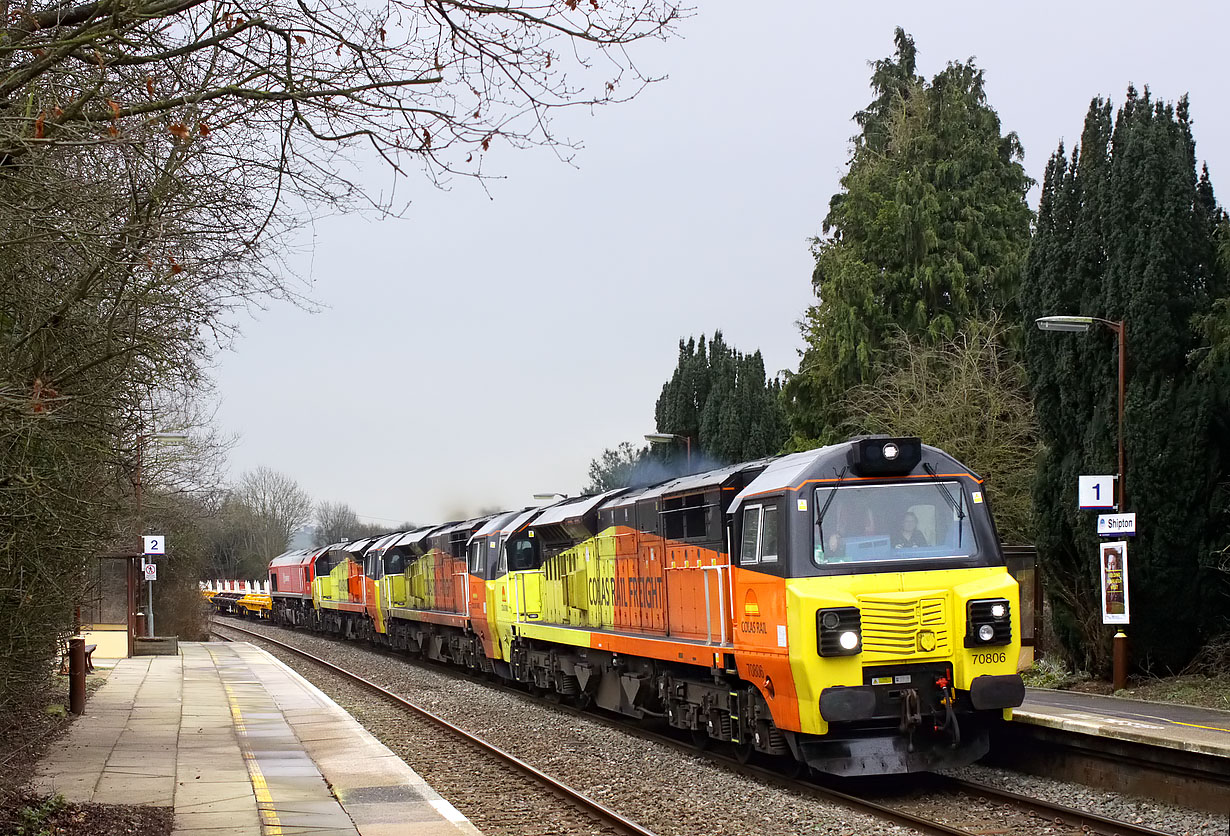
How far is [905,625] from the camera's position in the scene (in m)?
11.1

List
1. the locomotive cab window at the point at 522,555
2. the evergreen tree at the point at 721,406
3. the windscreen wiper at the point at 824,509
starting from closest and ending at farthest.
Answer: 1. the windscreen wiper at the point at 824,509
2. the locomotive cab window at the point at 522,555
3. the evergreen tree at the point at 721,406

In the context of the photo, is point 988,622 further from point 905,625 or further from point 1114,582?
point 1114,582

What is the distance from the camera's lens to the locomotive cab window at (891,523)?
11.5 meters

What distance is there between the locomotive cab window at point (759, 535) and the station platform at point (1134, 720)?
3.35m

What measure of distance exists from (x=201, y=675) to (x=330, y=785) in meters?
16.5

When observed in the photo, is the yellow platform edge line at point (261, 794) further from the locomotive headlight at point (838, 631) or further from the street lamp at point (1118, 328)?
the street lamp at point (1118, 328)

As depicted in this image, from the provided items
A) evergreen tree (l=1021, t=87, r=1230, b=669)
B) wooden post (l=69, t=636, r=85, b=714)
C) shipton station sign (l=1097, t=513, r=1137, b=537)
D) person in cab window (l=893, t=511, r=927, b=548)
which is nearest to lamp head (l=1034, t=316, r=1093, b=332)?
evergreen tree (l=1021, t=87, r=1230, b=669)

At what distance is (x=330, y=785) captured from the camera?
12633mm

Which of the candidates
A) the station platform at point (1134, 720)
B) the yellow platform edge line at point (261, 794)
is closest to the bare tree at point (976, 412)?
the station platform at point (1134, 720)

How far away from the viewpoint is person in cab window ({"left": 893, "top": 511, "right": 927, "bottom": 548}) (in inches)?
456

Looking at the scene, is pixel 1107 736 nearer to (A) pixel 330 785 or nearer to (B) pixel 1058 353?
(A) pixel 330 785

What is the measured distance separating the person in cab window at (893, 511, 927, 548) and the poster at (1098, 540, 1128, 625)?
7.58 m

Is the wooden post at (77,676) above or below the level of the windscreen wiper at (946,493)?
below

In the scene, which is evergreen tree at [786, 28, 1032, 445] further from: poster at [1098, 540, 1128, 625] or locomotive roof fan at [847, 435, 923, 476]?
locomotive roof fan at [847, 435, 923, 476]
